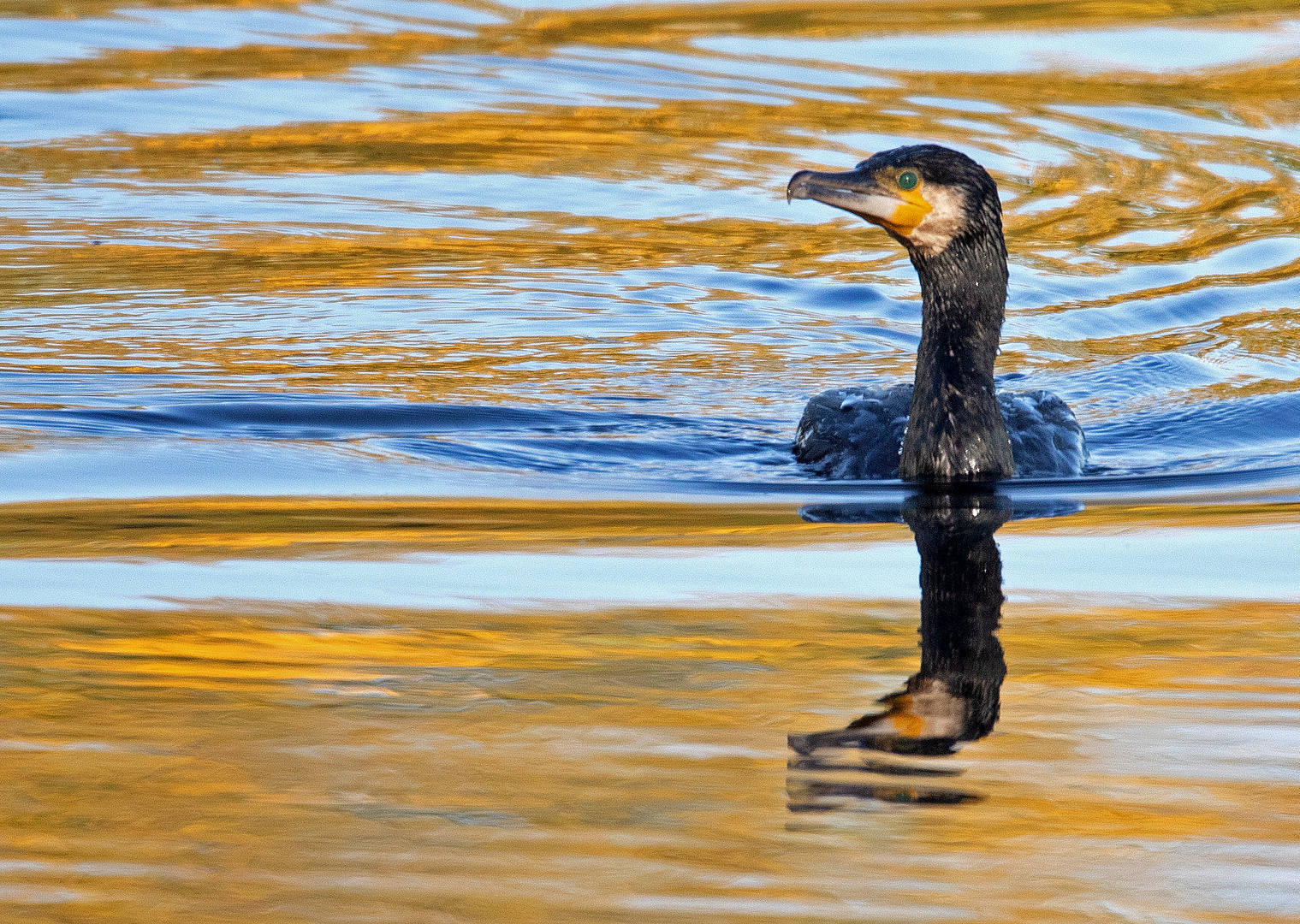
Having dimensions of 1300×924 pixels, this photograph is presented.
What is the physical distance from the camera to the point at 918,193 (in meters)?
6.10

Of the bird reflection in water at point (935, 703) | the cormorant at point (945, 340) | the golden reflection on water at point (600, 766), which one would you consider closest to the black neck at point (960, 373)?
the cormorant at point (945, 340)

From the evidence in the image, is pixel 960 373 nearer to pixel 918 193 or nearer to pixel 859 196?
pixel 918 193

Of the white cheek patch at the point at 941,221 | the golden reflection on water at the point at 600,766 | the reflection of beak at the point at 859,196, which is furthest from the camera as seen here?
the white cheek patch at the point at 941,221

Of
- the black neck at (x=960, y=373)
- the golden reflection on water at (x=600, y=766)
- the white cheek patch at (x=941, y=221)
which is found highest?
the white cheek patch at (x=941, y=221)

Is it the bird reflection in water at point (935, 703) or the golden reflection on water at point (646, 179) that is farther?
the golden reflection on water at point (646, 179)

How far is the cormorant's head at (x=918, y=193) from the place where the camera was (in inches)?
233

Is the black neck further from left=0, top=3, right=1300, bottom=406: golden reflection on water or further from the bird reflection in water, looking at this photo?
left=0, top=3, right=1300, bottom=406: golden reflection on water

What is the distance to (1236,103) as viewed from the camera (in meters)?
14.3

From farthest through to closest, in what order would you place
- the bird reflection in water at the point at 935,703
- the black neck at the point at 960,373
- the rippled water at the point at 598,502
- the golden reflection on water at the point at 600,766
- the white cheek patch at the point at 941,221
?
the black neck at the point at 960,373 < the white cheek patch at the point at 941,221 < the bird reflection in water at the point at 935,703 < the rippled water at the point at 598,502 < the golden reflection on water at the point at 600,766

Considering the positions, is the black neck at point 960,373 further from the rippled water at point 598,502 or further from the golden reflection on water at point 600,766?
the golden reflection on water at point 600,766

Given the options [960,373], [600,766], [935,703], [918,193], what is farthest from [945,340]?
Answer: [600,766]

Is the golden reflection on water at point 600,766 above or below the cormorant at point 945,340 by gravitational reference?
below

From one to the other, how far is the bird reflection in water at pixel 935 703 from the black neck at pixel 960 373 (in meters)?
0.97

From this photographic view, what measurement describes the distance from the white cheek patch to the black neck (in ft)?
0.15
